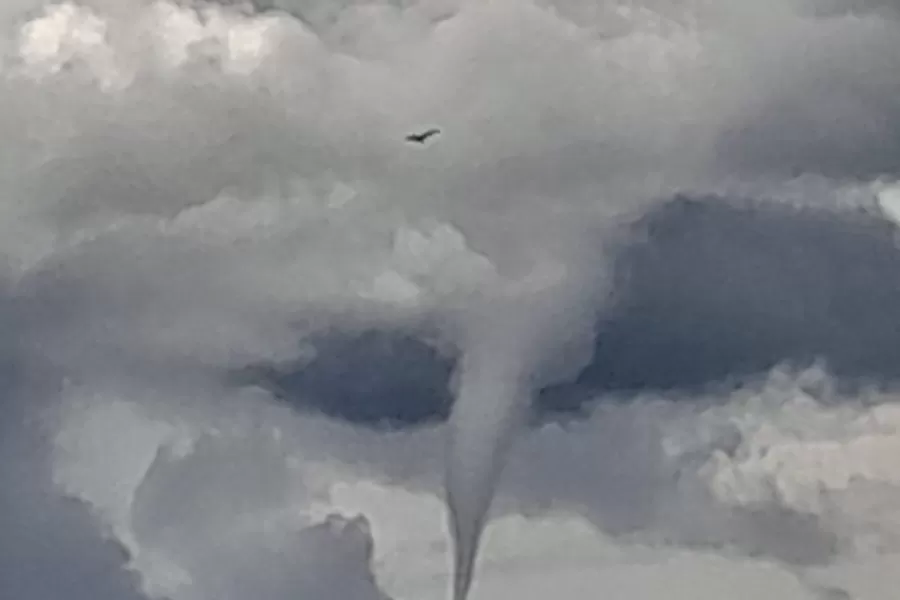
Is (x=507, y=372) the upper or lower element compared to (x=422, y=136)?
lower

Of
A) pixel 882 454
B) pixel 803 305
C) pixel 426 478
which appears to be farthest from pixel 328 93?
pixel 882 454

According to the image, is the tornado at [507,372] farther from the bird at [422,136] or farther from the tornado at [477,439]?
the bird at [422,136]

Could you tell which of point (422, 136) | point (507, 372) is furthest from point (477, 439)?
point (422, 136)

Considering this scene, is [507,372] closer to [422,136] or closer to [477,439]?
[477,439]

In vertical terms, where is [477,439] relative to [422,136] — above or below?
below

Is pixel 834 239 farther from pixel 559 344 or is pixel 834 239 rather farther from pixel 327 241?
pixel 327 241

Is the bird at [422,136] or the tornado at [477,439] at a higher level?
the bird at [422,136]

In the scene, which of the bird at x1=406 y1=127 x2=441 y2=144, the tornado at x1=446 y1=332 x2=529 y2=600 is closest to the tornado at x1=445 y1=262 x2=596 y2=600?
the tornado at x1=446 y1=332 x2=529 y2=600

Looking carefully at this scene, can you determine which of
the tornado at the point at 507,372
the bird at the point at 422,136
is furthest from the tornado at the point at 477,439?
the bird at the point at 422,136
